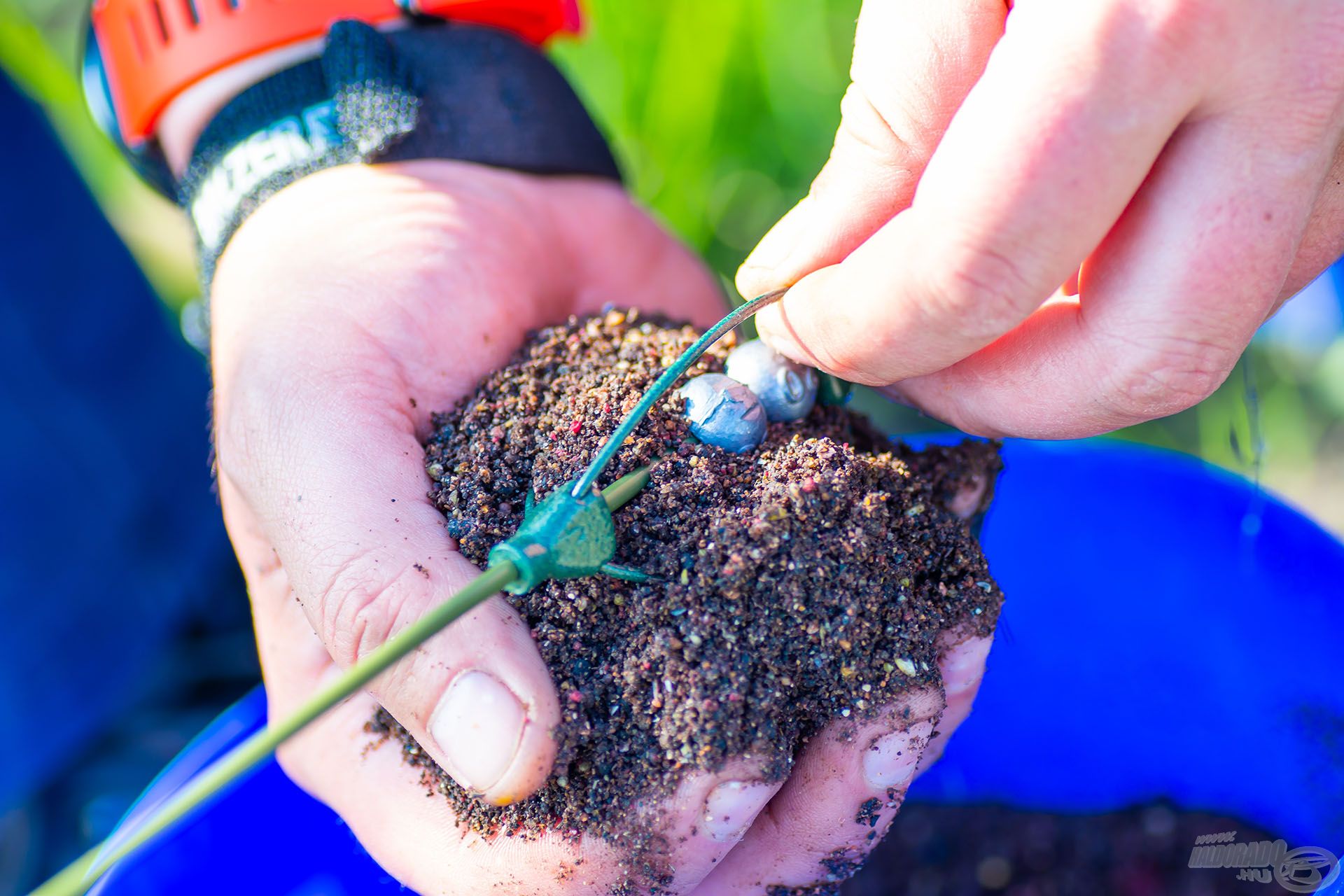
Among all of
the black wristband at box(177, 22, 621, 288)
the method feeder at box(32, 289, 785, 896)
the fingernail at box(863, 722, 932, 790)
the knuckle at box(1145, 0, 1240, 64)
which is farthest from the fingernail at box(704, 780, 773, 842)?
the black wristband at box(177, 22, 621, 288)

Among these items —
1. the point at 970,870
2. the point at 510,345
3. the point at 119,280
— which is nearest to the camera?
the point at 510,345

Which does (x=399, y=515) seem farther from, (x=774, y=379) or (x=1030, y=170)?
(x=1030, y=170)

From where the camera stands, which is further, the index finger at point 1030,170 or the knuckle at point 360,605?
the knuckle at point 360,605

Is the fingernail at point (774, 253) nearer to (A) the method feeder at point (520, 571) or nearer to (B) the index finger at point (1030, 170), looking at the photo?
(A) the method feeder at point (520, 571)

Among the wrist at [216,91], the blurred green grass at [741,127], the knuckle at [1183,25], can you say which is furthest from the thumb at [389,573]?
the blurred green grass at [741,127]

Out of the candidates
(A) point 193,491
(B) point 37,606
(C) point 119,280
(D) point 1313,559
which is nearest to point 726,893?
(D) point 1313,559

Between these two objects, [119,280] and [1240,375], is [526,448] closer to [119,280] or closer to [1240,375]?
[119,280]
